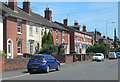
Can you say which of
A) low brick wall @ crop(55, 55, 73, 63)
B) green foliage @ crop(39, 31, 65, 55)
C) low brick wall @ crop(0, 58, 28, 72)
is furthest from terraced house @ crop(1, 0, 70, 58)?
low brick wall @ crop(0, 58, 28, 72)

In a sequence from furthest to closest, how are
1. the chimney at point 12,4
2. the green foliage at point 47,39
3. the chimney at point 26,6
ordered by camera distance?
1. the chimney at point 26,6
2. the green foliage at point 47,39
3. the chimney at point 12,4

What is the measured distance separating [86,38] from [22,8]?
3859 centimetres

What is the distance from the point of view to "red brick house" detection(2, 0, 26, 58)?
43000 mm

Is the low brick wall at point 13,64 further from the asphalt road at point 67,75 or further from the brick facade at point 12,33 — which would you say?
the brick facade at point 12,33

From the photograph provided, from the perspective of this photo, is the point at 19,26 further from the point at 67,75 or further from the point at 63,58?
the point at 67,75

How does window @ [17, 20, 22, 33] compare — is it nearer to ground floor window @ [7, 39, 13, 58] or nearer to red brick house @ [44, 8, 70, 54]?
ground floor window @ [7, 39, 13, 58]

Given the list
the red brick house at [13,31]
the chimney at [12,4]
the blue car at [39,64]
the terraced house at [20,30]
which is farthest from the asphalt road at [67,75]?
the chimney at [12,4]

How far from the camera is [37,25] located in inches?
2099

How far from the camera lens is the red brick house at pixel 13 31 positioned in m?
43.0

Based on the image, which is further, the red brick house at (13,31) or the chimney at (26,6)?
the chimney at (26,6)

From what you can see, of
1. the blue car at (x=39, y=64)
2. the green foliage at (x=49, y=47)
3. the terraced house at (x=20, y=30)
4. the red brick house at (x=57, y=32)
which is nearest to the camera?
the blue car at (x=39, y=64)

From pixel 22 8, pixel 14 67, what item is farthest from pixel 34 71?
pixel 22 8

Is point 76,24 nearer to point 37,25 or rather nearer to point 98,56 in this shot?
Result: point 98,56

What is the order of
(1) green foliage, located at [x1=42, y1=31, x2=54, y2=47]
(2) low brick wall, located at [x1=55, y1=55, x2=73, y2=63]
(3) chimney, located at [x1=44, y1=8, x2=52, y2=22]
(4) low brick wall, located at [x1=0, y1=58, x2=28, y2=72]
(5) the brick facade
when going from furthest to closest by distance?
(3) chimney, located at [x1=44, y1=8, x2=52, y2=22] < (1) green foliage, located at [x1=42, y1=31, x2=54, y2=47] < (2) low brick wall, located at [x1=55, y1=55, x2=73, y2=63] < (5) the brick facade < (4) low brick wall, located at [x1=0, y1=58, x2=28, y2=72]
